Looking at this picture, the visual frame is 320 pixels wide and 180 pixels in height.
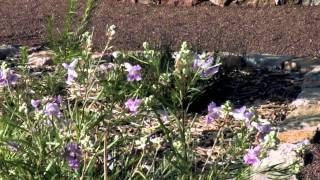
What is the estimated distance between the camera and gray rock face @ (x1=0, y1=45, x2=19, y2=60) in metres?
7.18

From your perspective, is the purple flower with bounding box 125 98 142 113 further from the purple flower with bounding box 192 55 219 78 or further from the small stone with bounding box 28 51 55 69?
the small stone with bounding box 28 51 55 69

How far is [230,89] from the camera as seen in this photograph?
229 inches

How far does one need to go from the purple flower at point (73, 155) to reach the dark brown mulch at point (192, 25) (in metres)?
4.68

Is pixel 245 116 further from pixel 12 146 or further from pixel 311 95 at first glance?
pixel 311 95

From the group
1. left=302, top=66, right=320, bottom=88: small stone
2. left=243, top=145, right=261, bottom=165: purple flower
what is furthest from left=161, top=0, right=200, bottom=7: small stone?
left=243, top=145, right=261, bottom=165: purple flower

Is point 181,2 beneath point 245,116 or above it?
beneath

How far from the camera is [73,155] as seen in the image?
268cm

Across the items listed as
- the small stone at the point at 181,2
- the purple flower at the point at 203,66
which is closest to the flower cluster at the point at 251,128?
the purple flower at the point at 203,66

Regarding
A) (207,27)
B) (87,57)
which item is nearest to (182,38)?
(207,27)

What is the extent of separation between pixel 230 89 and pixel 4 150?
320 centimetres

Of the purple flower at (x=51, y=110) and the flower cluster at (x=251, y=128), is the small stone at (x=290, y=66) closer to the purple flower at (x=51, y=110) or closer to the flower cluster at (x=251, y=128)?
the flower cluster at (x=251, y=128)

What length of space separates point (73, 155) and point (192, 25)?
674 cm

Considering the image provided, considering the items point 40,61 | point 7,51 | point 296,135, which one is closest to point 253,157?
point 296,135

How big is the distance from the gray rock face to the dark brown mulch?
3.63 feet
